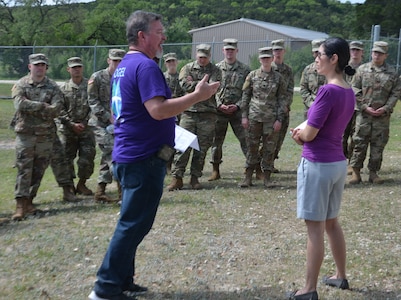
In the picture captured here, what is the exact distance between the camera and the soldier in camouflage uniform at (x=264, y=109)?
9688 millimetres

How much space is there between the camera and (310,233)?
15.6 ft

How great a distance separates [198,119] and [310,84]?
80.0 inches

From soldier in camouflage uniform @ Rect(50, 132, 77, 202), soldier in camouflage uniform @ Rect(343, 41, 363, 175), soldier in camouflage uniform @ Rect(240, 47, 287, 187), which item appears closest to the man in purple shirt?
soldier in camouflage uniform @ Rect(50, 132, 77, 202)

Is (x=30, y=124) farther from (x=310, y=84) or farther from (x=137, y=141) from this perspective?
(x=310, y=84)

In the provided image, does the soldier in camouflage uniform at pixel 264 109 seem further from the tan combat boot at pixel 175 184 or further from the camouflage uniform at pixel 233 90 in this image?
the tan combat boot at pixel 175 184

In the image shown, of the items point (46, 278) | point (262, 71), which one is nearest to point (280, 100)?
point (262, 71)

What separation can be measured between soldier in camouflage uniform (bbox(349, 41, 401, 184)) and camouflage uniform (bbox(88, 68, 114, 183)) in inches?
158

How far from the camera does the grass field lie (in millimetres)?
5359

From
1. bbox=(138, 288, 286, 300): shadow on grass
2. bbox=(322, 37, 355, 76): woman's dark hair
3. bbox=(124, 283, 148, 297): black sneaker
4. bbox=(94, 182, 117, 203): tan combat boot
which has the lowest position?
bbox=(94, 182, 117, 203): tan combat boot

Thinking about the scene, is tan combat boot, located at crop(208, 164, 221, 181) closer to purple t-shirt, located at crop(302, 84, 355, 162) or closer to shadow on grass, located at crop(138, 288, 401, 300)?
shadow on grass, located at crop(138, 288, 401, 300)

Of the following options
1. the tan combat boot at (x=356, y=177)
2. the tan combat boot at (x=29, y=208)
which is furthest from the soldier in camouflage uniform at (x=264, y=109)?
the tan combat boot at (x=29, y=208)

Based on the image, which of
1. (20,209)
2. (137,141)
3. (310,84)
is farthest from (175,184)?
(137,141)

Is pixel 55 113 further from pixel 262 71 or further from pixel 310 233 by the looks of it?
pixel 310 233

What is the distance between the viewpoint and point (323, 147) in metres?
4.68
